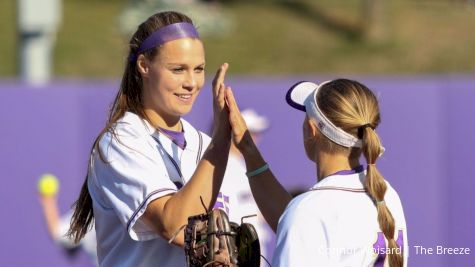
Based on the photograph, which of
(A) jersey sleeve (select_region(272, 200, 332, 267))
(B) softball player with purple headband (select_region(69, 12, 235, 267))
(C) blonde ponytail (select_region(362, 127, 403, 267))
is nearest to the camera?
(A) jersey sleeve (select_region(272, 200, 332, 267))

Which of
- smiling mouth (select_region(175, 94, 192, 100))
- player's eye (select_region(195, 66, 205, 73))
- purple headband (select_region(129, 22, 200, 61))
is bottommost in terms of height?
smiling mouth (select_region(175, 94, 192, 100))

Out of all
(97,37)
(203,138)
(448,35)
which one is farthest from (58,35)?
(203,138)

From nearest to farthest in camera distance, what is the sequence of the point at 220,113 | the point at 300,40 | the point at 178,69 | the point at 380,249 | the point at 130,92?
the point at 380,249 < the point at 220,113 < the point at 178,69 < the point at 130,92 < the point at 300,40

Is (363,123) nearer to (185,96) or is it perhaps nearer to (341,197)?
(341,197)

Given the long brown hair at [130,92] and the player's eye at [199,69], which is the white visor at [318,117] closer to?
the player's eye at [199,69]

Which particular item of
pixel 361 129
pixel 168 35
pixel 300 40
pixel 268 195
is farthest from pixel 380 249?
pixel 300 40

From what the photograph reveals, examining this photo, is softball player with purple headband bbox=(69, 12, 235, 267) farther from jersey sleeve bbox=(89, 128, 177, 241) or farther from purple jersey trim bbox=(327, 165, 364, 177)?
purple jersey trim bbox=(327, 165, 364, 177)

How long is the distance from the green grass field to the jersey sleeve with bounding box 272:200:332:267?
10.9m

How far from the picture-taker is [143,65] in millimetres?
3018

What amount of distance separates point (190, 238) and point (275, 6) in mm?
13714

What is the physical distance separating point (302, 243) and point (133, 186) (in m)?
0.57

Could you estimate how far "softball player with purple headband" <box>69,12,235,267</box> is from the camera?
9.19ft

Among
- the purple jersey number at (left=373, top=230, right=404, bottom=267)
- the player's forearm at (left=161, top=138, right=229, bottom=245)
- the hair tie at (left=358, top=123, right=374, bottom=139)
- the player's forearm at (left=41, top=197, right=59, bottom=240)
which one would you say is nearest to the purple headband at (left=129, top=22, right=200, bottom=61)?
the player's forearm at (left=161, top=138, right=229, bottom=245)

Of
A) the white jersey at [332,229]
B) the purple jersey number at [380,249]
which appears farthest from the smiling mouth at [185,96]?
the purple jersey number at [380,249]
